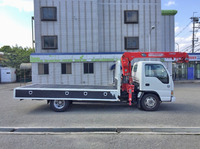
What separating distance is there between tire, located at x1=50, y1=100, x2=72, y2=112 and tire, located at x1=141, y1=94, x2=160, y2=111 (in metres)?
3.49

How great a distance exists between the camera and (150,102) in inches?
294

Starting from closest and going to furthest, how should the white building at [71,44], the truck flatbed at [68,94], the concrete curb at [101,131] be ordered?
the concrete curb at [101,131]
the truck flatbed at [68,94]
the white building at [71,44]

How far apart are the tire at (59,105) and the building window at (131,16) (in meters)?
14.3

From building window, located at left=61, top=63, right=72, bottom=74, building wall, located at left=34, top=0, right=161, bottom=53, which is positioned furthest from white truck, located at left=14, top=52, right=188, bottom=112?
building wall, located at left=34, top=0, right=161, bottom=53

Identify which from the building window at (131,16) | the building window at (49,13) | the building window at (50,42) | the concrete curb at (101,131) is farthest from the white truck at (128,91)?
the building window at (49,13)

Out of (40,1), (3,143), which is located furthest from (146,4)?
(3,143)

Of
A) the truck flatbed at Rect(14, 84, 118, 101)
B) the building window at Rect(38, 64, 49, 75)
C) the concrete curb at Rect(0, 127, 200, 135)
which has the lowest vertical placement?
the concrete curb at Rect(0, 127, 200, 135)

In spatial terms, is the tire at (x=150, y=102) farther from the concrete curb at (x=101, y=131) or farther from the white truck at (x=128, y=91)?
the concrete curb at (x=101, y=131)

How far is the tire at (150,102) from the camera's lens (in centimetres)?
746

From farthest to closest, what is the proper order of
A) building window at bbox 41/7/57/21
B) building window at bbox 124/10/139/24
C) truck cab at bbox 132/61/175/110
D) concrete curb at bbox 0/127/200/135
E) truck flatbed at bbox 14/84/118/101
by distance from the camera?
building window at bbox 124/10/139/24, building window at bbox 41/7/57/21, truck cab at bbox 132/61/175/110, truck flatbed at bbox 14/84/118/101, concrete curb at bbox 0/127/200/135

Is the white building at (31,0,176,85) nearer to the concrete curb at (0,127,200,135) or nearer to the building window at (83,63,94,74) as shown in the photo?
the building window at (83,63,94,74)

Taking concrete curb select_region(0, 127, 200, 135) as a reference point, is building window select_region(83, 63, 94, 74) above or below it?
above

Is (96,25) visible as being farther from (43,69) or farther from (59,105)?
(59,105)

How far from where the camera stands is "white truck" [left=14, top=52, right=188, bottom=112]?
7.21 meters
